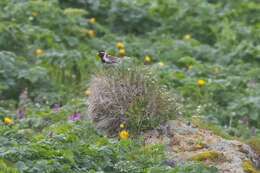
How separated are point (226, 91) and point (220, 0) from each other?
18.2 ft

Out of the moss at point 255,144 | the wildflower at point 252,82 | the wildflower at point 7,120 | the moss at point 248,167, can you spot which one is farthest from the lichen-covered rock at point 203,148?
the wildflower at point 252,82

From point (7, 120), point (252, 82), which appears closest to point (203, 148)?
point (7, 120)

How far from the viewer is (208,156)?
16.1 ft

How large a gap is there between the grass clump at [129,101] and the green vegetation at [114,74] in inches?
2.4

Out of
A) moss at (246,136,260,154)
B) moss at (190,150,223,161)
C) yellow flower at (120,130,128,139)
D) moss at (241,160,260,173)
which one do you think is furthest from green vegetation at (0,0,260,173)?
moss at (241,160,260,173)

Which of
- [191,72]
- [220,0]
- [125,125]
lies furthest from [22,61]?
[220,0]

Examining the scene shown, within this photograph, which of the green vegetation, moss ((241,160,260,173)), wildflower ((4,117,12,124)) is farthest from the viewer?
wildflower ((4,117,12,124))

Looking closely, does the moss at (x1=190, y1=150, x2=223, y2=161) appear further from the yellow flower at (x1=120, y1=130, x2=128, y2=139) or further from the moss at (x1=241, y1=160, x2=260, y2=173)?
the yellow flower at (x1=120, y1=130, x2=128, y2=139)

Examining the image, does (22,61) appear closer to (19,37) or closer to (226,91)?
(19,37)

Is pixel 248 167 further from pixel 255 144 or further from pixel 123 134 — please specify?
pixel 123 134

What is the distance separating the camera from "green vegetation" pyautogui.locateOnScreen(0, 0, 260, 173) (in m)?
4.47

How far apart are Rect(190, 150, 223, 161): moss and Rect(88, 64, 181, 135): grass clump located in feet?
2.60

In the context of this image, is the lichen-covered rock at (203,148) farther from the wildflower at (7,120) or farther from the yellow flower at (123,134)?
the wildflower at (7,120)

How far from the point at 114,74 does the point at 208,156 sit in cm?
160
